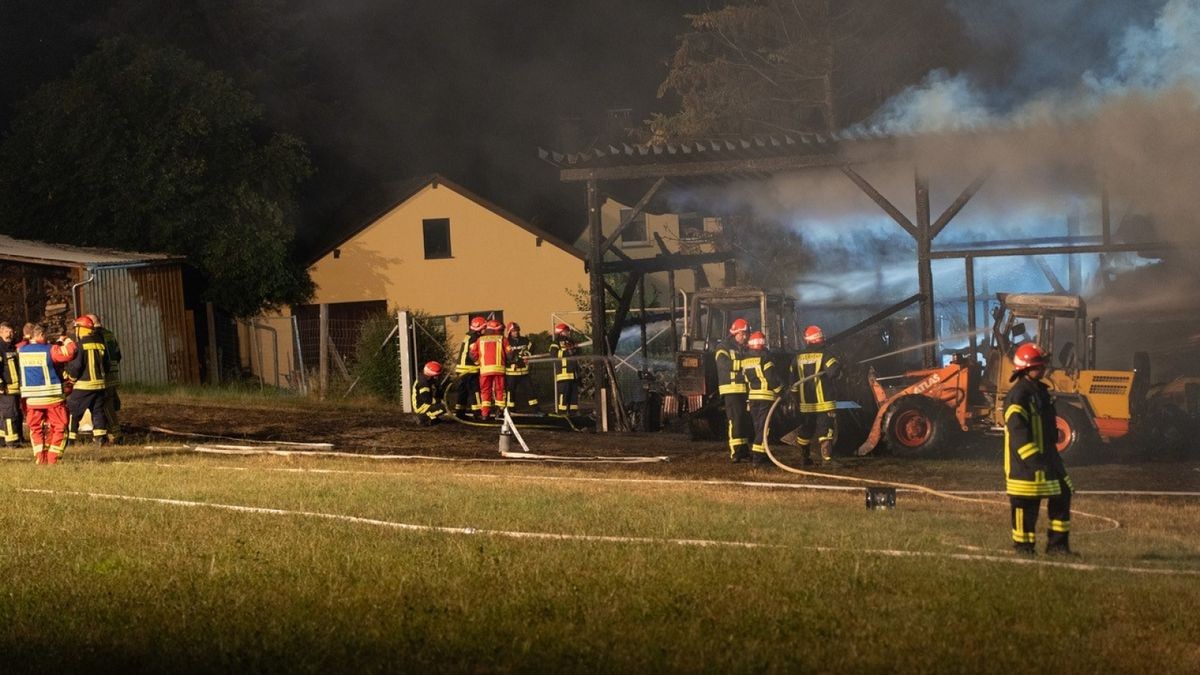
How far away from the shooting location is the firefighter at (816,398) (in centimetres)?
1650

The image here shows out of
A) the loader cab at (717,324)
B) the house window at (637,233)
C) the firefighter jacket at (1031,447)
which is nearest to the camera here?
the firefighter jacket at (1031,447)

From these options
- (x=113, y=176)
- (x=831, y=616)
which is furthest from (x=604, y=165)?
(x=113, y=176)

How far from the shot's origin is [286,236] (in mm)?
39719

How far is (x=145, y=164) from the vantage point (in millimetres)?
35469

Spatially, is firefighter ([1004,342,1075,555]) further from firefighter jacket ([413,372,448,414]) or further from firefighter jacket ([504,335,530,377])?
firefighter jacket ([413,372,448,414])

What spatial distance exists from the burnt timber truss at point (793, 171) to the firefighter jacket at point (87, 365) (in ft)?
21.7

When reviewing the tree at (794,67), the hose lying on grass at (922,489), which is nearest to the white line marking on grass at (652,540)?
the hose lying on grass at (922,489)

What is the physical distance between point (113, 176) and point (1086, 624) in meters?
31.9

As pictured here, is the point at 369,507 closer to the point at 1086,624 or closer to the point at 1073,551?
the point at 1073,551

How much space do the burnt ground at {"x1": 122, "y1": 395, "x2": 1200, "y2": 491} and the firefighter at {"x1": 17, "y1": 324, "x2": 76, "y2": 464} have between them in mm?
3284

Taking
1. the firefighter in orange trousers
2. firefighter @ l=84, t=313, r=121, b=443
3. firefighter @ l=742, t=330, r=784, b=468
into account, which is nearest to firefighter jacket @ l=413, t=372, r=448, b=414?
the firefighter in orange trousers

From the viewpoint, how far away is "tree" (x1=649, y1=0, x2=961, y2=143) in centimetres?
3891

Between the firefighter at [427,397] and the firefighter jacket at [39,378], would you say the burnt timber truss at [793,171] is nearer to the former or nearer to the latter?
the firefighter at [427,397]

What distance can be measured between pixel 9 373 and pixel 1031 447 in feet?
47.3
